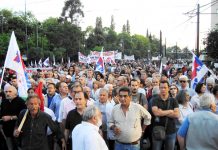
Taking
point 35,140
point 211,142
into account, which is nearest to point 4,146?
point 35,140

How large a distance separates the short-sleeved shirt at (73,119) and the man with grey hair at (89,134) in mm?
1631

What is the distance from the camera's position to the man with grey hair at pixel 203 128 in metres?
4.64

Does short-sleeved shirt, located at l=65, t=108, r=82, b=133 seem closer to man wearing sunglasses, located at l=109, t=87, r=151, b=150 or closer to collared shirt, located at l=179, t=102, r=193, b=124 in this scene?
man wearing sunglasses, located at l=109, t=87, r=151, b=150

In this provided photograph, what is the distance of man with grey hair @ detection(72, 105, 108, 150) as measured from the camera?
4.20 metres

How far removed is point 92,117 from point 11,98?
319 cm

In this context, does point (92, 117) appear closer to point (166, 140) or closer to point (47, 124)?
point (47, 124)

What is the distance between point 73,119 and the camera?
20.1ft

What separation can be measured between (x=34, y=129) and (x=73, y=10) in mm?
77628

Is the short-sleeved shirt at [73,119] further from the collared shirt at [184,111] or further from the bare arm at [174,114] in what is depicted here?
the collared shirt at [184,111]

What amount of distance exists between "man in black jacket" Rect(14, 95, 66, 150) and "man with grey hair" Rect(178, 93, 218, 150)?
6.71 ft

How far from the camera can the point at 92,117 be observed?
4.39m

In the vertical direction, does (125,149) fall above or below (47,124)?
below

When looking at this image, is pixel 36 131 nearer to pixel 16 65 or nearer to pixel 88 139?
pixel 88 139

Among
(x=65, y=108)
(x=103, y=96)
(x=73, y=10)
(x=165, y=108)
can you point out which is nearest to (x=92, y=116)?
(x=65, y=108)
